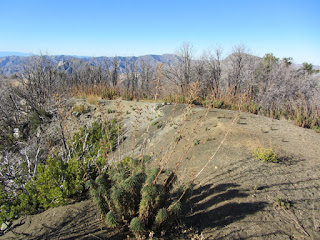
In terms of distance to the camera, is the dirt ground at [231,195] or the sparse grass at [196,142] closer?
the dirt ground at [231,195]

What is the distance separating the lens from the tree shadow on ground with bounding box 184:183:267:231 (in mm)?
2777

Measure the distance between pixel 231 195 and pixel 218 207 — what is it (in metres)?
0.38

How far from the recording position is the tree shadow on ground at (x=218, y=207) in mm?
2777

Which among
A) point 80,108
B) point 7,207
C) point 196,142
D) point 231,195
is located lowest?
point 7,207

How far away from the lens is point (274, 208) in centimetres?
300

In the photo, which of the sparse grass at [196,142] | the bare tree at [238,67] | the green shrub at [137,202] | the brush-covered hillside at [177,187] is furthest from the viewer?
the bare tree at [238,67]

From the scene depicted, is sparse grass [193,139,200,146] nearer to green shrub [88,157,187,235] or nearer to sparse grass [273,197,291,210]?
sparse grass [273,197,291,210]

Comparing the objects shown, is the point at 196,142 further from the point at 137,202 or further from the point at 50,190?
the point at 50,190

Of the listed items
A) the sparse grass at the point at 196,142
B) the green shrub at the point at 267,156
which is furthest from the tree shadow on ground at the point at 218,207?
the sparse grass at the point at 196,142

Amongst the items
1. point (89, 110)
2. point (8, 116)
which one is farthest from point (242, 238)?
point (8, 116)

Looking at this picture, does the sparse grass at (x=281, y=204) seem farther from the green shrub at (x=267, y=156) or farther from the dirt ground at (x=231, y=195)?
the green shrub at (x=267, y=156)

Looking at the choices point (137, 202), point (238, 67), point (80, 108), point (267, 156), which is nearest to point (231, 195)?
point (267, 156)

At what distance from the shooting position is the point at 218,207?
10.0 ft

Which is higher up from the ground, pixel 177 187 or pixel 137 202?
pixel 137 202
